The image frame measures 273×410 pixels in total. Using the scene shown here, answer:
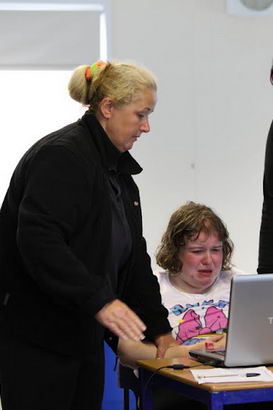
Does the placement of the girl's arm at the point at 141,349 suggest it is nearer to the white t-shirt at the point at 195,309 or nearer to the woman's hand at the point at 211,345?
the woman's hand at the point at 211,345

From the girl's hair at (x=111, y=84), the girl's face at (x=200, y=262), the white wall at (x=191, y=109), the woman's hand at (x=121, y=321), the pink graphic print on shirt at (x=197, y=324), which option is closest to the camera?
the woman's hand at (x=121, y=321)

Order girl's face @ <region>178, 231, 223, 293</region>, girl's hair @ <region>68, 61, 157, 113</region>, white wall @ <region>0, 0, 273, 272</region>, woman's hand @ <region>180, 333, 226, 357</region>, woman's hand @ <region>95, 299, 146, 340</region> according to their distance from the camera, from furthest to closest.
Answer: white wall @ <region>0, 0, 273, 272</region> → girl's face @ <region>178, 231, 223, 293</region> → woman's hand @ <region>180, 333, 226, 357</region> → girl's hair @ <region>68, 61, 157, 113</region> → woman's hand @ <region>95, 299, 146, 340</region>

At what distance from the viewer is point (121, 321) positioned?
6.11 ft

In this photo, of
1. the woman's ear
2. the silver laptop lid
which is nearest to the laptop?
the silver laptop lid

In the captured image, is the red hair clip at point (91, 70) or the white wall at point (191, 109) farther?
the white wall at point (191, 109)

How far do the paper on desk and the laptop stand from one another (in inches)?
0.9

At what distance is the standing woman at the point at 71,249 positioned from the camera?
1883 mm

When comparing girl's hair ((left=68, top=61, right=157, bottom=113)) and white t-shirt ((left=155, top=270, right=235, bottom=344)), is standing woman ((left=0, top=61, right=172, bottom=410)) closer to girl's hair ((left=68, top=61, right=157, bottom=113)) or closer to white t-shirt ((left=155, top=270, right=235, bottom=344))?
girl's hair ((left=68, top=61, right=157, bottom=113))

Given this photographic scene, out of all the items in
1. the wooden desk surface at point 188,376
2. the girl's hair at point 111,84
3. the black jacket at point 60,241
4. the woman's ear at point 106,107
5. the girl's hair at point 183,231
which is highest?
the girl's hair at point 111,84

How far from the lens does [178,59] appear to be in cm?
438

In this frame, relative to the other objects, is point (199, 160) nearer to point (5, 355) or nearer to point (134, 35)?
point (134, 35)

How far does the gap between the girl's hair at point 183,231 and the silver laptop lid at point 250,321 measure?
0.93m

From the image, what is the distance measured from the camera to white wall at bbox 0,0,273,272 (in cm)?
432

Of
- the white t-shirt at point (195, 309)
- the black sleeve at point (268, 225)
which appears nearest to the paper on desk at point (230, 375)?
the black sleeve at point (268, 225)
